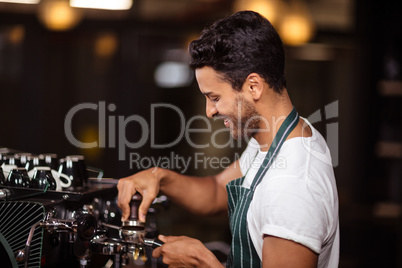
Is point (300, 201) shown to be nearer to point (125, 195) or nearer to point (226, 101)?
point (226, 101)

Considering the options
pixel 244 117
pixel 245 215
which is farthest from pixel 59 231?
pixel 244 117

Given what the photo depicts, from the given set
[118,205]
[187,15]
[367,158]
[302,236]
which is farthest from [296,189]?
[187,15]

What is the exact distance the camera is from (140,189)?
1564mm

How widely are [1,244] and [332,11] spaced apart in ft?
12.2

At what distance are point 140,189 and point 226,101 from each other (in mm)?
410

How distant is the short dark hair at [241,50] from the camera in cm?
141

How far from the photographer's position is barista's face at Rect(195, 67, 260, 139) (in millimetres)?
1443

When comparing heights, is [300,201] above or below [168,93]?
below

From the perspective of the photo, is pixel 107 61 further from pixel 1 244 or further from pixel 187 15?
pixel 1 244

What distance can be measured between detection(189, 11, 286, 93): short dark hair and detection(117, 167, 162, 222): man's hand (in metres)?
0.43

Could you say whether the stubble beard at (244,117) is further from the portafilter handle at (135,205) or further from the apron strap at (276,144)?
the portafilter handle at (135,205)

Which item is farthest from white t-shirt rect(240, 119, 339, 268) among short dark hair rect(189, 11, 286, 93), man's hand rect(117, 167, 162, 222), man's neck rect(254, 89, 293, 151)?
man's hand rect(117, 167, 162, 222)

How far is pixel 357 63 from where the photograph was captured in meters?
3.96

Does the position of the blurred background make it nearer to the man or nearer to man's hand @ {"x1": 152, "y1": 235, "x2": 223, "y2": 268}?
the man
